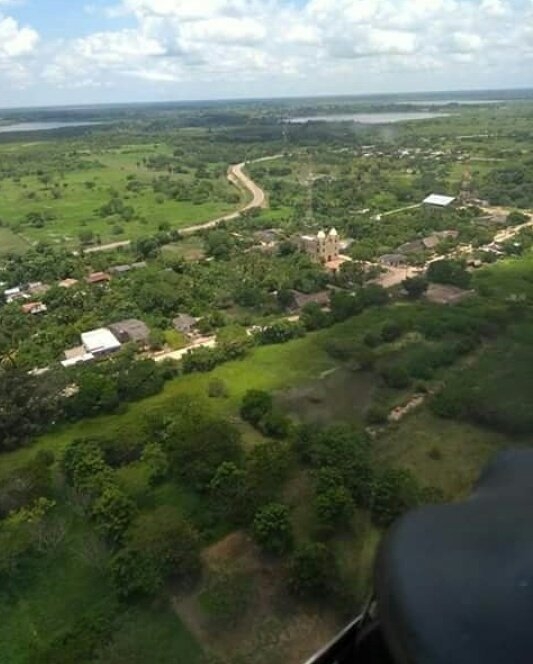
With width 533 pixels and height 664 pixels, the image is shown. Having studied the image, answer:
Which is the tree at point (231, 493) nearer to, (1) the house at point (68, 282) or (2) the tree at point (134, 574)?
(2) the tree at point (134, 574)

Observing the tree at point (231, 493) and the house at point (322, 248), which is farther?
the house at point (322, 248)

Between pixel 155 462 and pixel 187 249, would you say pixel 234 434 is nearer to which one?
→ pixel 155 462

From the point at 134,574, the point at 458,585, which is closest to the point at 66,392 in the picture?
the point at 134,574

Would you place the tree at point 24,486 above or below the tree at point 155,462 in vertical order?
above

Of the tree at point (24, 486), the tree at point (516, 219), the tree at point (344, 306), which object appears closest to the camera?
the tree at point (24, 486)

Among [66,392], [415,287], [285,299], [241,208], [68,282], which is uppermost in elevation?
[66,392]

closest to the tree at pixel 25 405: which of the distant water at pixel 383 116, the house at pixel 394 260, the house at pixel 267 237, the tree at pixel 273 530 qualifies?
the tree at pixel 273 530

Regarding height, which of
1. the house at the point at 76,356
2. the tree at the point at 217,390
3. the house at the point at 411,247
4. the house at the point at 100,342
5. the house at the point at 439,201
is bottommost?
the house at the point at 439,201
